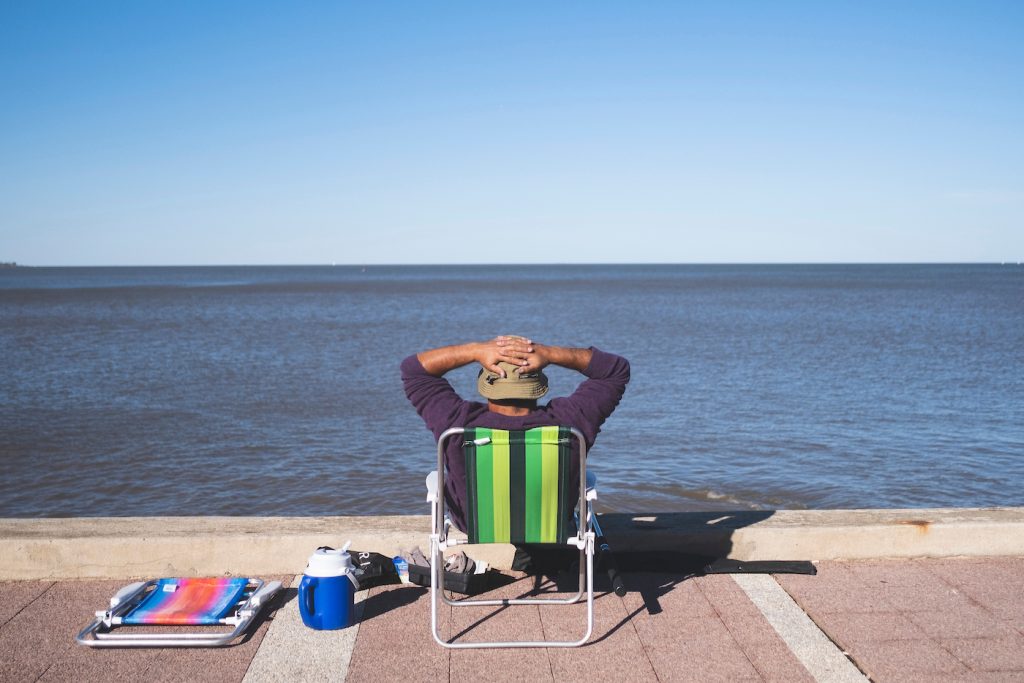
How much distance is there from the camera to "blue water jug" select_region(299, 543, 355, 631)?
3.56 meters

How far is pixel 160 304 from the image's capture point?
4900cm

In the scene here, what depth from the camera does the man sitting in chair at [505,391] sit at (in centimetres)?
373

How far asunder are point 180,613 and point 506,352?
166 cm

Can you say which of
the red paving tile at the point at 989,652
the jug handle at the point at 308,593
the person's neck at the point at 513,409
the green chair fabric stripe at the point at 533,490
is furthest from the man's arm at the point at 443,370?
the red paving tile at the point at 989,652

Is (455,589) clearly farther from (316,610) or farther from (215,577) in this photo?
(215,577)

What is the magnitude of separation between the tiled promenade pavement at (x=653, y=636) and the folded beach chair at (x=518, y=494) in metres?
0.16

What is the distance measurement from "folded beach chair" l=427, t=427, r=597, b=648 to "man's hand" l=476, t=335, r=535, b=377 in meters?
0.34

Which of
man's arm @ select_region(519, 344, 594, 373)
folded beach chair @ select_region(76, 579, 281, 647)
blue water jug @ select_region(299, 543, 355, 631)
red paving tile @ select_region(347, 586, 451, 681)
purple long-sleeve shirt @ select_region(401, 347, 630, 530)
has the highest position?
man's arm @ select_region(519, 344, 594, 373)

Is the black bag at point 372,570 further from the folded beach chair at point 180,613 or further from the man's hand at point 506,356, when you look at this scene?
the man's hand at point 506,356

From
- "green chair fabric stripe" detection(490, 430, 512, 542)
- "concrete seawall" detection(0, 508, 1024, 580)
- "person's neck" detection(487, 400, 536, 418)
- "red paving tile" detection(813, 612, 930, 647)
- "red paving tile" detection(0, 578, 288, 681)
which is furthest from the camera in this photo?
"concrete seawall" detection(0, 508, 1024, 580)

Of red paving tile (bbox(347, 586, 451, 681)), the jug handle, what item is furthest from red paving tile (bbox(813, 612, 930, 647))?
the jug handle

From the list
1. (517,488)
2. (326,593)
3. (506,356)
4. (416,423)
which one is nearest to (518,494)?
(517,488)

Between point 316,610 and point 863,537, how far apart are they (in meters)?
2.56

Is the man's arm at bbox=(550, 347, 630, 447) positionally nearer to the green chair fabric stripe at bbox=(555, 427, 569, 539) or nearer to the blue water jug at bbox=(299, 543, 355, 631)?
the green chair fabric stripe at bbox=(555, 427, 569, 539)
